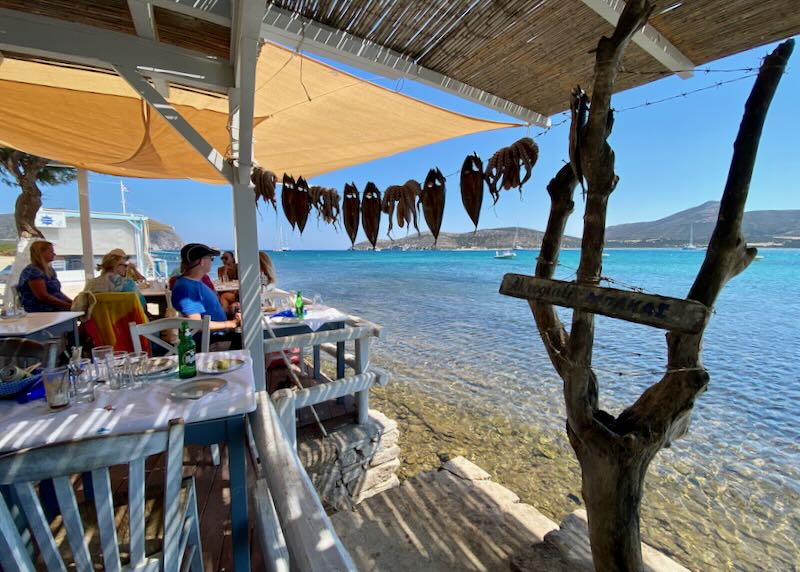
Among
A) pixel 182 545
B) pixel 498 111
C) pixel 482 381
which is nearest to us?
pixel 182 545

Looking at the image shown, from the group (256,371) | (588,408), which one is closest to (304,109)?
(256,371)

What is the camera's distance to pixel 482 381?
6.13 metres

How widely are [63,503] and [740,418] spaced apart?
23.1 ft

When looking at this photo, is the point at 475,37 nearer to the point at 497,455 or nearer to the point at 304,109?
the point at 304,109

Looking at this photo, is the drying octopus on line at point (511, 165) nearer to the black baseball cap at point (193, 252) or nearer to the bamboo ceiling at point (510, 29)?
the bamboo ceiling at point (510, 29)

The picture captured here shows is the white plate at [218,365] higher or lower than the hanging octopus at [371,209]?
lower

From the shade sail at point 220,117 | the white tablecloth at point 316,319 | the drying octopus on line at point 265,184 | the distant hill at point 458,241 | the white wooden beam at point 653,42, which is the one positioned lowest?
the white tablecloth at point 316,319

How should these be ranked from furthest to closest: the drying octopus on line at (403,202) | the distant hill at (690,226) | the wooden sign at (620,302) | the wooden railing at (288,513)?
the distant hill at (690,226)
the drying octopus on line at (403,202)
the wooden sign at (620,302)
the wooden railing at (288,513)

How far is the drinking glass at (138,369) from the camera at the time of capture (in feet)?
5.37

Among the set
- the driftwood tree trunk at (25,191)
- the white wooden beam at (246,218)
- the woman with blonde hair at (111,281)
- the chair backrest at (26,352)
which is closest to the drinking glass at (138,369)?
the chair backrest at (26,352)

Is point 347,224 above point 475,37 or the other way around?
the other way around

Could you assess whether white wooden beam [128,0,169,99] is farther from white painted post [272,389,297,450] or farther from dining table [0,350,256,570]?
white painted post [272,389,297,450]

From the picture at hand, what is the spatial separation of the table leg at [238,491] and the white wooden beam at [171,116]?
1.95 metres

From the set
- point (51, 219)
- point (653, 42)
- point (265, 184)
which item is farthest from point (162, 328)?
point (51, 219)
